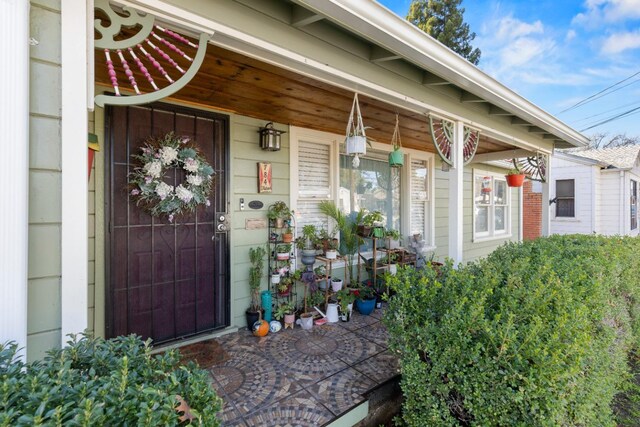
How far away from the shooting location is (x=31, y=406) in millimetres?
814

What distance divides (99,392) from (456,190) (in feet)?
10.7

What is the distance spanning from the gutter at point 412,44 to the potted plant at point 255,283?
2.28 m

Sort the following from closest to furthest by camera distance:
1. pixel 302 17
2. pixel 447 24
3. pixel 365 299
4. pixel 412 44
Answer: pixel 302 17 → pixel 412 44 → pixel 365 299 → pixel 447 24

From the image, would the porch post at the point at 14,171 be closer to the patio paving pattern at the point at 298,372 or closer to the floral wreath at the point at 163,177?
the patio paving pattern at the point at 298,372

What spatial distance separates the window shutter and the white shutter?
1.87 m

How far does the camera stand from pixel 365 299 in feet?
12.9

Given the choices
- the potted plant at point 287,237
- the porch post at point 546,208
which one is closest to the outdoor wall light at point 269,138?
the potted plant at point 287,237

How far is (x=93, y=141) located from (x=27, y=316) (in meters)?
1.04

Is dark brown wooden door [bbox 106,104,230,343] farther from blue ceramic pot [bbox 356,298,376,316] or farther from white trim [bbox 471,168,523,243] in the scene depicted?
white trim [bbox 471,168,523,243]

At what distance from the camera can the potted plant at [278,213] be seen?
3.46 meters

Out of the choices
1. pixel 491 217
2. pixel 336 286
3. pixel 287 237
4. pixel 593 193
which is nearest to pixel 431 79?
pixel 287 237

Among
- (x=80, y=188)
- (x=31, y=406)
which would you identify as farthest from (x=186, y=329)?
(x=31, y=406)

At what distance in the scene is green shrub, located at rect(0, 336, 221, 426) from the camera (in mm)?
776

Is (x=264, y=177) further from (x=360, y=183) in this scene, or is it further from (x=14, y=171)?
(x=14, y=171)
